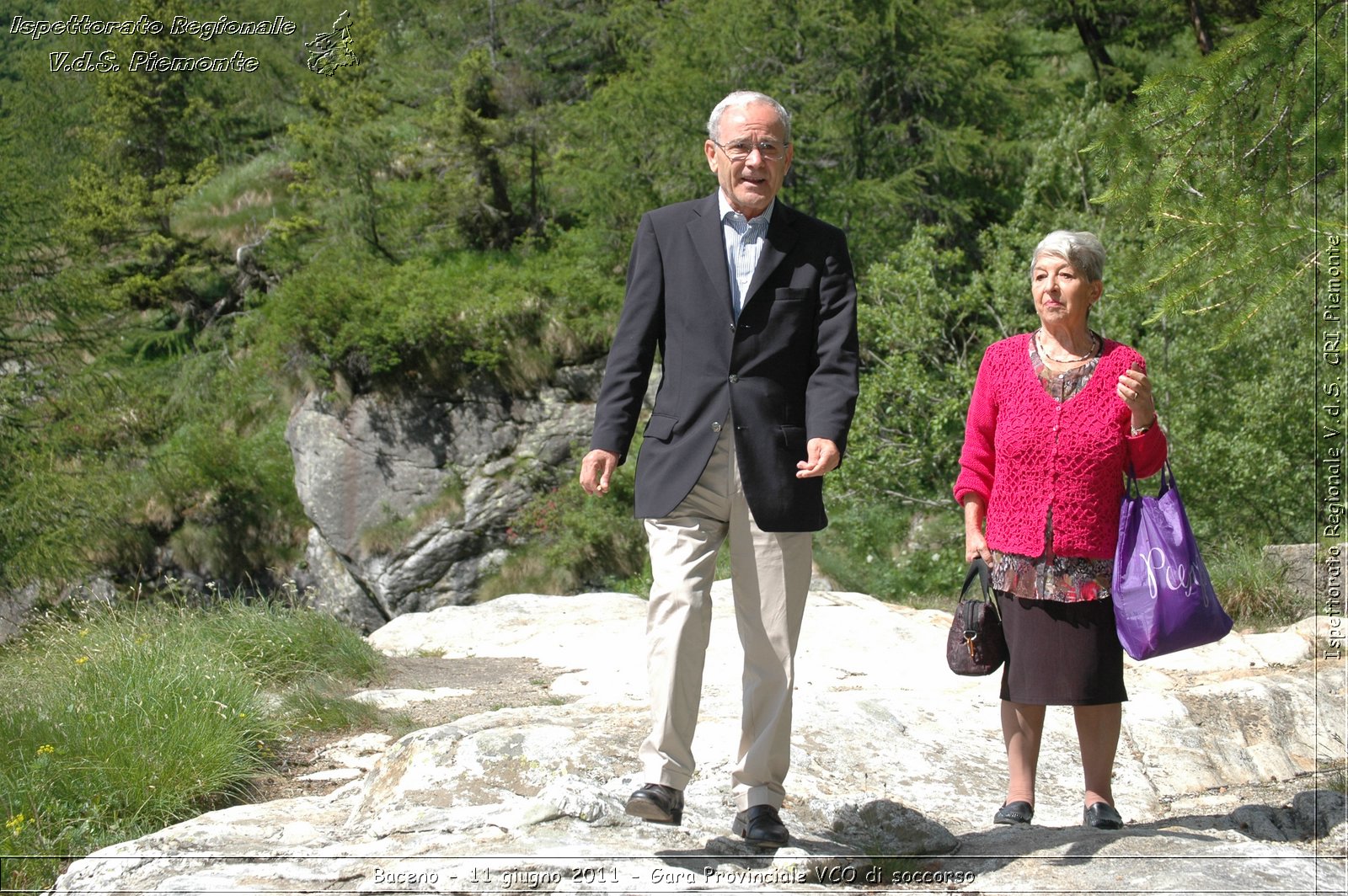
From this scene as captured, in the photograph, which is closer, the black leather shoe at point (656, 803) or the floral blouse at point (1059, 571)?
the black leather shoe at point (656, 803)

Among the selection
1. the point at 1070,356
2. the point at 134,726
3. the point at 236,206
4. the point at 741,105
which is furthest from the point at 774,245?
the point at 236,206

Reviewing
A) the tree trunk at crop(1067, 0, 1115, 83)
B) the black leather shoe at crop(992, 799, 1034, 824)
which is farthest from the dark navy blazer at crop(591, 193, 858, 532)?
the tree trunk at crop(1067, 0, 1115, 83)

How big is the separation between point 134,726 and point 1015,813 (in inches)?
125

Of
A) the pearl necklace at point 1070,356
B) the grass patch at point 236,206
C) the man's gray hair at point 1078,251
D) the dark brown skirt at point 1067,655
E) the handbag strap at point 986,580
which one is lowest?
the dark brown skirt at point 1067,655

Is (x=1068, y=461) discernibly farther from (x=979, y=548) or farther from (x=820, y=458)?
(x=820, y=458)

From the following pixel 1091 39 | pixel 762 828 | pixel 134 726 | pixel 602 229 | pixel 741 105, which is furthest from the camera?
pixel 1091 39

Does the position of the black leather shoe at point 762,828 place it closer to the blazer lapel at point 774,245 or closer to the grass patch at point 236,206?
the blazer lapel at point 774,245

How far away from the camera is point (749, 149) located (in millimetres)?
3215

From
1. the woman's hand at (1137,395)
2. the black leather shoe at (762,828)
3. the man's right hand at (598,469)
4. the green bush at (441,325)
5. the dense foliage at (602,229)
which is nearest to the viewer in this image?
the black leather shoe at (762,828)

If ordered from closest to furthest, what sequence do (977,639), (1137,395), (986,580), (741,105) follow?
(741,105) < (1137,395) < (977,639) < (986,580)

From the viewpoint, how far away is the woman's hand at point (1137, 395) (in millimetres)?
3301

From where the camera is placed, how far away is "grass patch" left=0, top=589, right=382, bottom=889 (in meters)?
3.76

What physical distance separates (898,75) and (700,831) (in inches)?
551

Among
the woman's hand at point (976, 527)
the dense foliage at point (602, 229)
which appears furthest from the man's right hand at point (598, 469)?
the dense foliage at point (602, 229)
